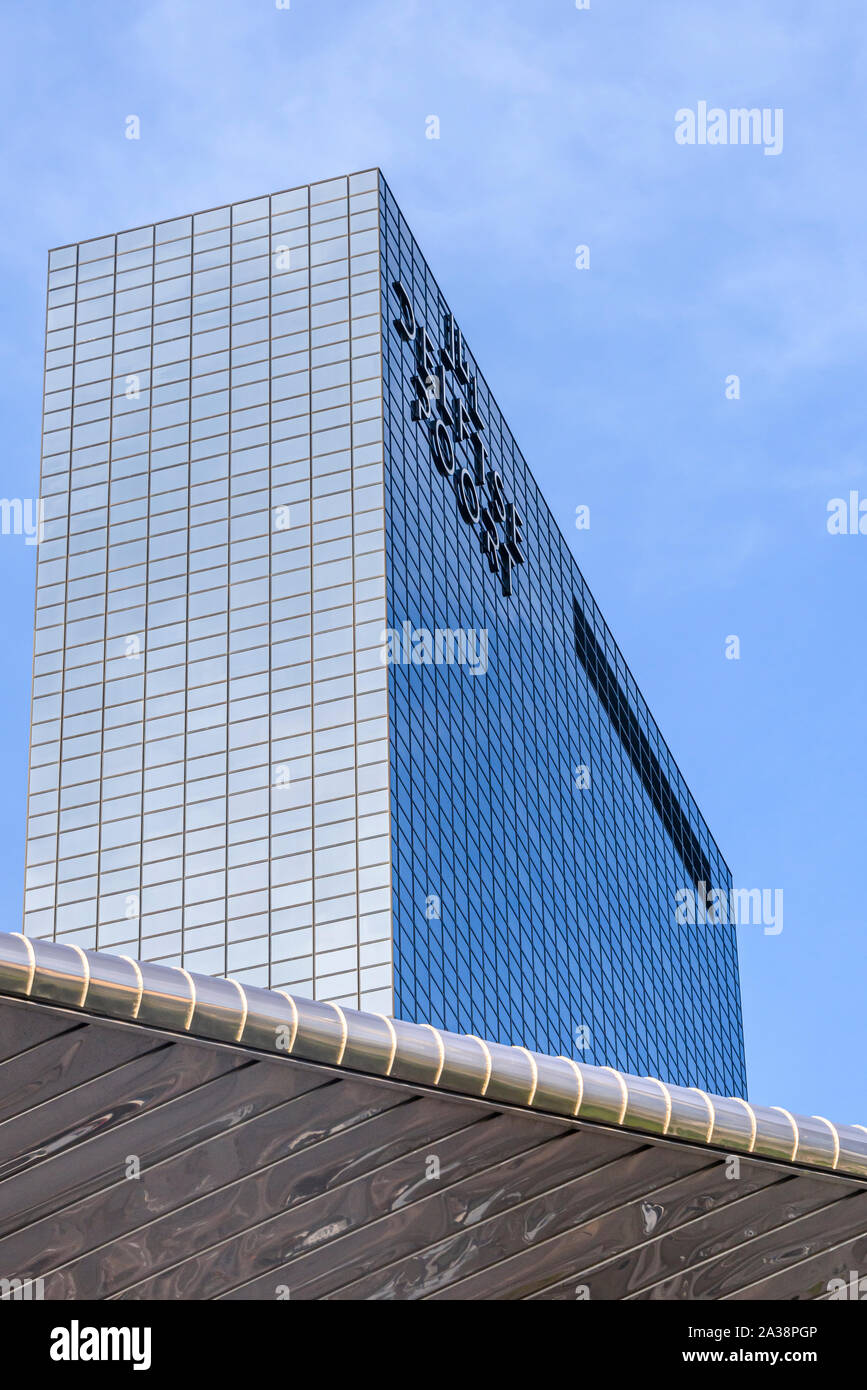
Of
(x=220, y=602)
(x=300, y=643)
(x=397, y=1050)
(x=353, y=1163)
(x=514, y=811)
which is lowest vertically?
(x=353, y=1163)

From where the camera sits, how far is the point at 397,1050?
96.6ft

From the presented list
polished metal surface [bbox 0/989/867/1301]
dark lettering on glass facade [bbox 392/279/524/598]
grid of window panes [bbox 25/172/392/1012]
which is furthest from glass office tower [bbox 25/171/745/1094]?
polished metal surface [bbox 0/989/867/1301]

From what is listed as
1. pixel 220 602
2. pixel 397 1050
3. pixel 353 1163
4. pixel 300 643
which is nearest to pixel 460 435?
pixel 220 602

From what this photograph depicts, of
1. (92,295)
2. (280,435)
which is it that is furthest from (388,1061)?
(92,295)

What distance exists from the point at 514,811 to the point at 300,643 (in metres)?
21.6

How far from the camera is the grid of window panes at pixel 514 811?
3378 inches

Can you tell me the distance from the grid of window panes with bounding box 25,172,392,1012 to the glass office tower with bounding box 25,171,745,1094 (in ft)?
0.47

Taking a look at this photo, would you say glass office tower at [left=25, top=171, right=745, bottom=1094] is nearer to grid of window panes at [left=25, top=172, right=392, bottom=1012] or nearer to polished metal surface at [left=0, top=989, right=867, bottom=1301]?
grid of window panes at [left=25, top=172, right=392, bottom=1012]

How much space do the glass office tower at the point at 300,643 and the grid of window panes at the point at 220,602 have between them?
14cm

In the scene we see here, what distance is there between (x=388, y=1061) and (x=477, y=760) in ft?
224

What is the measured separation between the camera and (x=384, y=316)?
96062mm

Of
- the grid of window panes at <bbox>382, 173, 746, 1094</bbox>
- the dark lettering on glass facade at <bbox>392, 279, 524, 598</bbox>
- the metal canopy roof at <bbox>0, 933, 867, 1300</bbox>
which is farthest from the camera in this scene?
the dark lettering on glass facade at <bbox>392, 279, 524, 598</bbox>

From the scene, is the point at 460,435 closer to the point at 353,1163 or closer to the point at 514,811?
the point at 514,811

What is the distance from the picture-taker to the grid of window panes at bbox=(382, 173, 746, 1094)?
8581cm
